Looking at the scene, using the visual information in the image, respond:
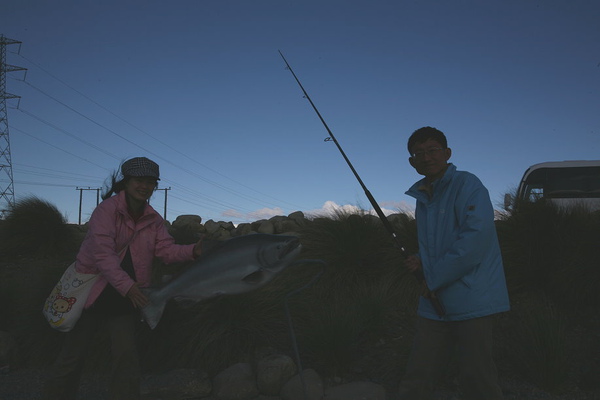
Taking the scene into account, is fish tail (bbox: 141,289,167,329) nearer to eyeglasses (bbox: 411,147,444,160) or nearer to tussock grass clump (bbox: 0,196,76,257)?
eyeglasses (bbox: 411,147,444,160)

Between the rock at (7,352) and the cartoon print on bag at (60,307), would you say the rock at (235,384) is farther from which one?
the rock at (7,352)

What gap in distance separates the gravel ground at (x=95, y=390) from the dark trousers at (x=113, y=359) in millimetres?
1610

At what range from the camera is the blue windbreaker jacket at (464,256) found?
2.36 meters

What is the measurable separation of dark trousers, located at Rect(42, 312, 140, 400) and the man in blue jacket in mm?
1598

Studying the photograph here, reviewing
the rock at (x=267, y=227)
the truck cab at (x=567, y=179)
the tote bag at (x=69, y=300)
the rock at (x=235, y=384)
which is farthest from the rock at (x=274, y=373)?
the rock at (x=267, y=227)

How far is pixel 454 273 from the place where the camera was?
2377 mm

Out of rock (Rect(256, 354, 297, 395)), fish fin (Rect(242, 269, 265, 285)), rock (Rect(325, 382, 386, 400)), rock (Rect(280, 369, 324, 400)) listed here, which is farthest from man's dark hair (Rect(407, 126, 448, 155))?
rock (Rect(256, 354, 297, 395))

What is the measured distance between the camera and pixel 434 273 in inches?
97.0

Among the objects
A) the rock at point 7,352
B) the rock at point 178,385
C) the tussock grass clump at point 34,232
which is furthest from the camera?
the tussock grass clump at point 34,232

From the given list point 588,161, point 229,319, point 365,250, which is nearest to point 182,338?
point 229,319

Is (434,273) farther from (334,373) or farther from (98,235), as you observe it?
(334,373)

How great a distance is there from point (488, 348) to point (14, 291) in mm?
5972

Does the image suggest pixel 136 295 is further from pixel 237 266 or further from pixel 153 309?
pixel 237 266

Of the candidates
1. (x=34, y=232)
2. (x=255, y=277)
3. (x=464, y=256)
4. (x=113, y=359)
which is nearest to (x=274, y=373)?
(x=113, y=359)
